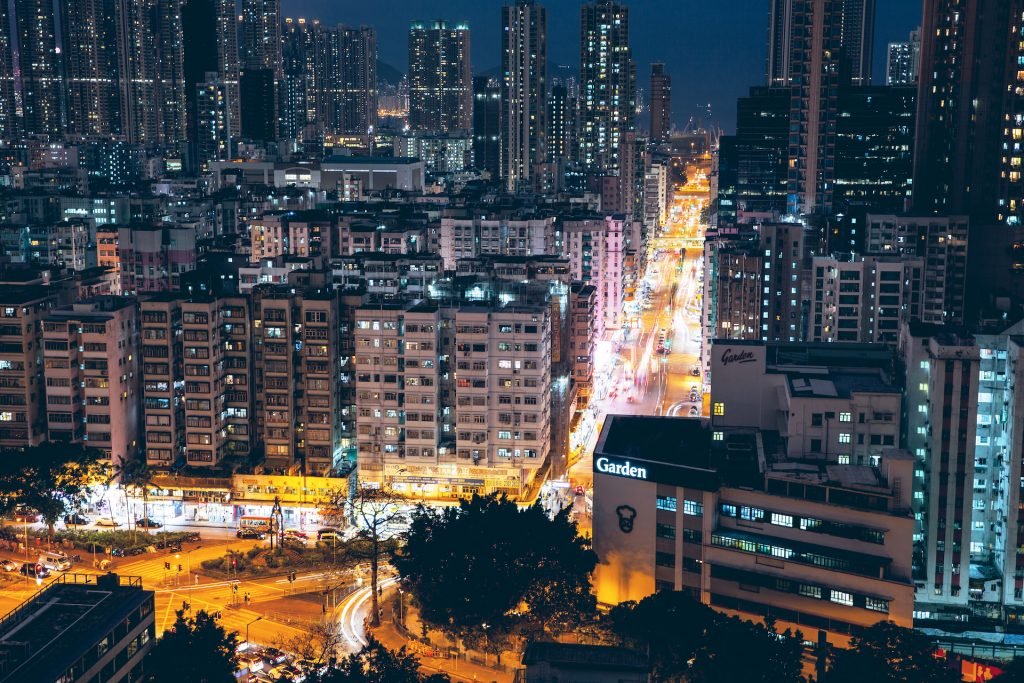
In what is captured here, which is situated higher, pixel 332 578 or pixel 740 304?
pixel 740 304

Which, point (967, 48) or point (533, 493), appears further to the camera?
point (967, 48)

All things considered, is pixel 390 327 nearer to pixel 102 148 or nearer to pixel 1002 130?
pixel 1002 130

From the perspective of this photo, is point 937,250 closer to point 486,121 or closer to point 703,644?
point 703,644

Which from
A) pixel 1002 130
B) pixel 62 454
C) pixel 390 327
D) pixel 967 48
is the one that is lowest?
pixel 62 454

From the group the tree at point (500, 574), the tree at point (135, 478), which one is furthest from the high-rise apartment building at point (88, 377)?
the tree at point (500, 574)

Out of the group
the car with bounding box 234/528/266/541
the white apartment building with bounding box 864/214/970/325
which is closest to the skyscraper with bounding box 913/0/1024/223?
the white apartment building with bounding box 864/214/970/325

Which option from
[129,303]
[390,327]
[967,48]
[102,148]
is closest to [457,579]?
[390,327]
